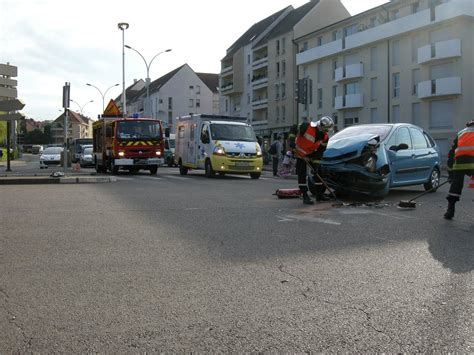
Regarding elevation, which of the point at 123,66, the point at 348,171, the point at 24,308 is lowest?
the point at 24,308

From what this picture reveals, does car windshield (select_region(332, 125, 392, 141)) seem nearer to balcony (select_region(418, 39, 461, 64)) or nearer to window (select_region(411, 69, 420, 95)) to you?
balcony (select_region(418, 39, 461, 64))

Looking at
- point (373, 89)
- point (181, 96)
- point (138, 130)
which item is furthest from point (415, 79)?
point (181, 96)

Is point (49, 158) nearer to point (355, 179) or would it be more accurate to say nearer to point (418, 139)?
point (418, 139)

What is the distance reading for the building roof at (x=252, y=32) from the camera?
71.2 metres

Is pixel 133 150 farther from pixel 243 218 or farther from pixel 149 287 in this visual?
pixel 149 287

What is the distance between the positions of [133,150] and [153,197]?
37.3 feet

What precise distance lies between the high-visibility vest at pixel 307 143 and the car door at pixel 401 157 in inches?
71.3

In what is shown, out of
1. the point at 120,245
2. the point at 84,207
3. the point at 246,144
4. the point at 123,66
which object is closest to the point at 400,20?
the point at 123,66

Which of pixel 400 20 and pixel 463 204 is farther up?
pixel 400 20

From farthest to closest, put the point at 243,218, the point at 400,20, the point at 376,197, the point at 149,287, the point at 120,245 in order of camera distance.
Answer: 1. the point at 400,20
2. the point at 376,197
3. the point at 243,218
4. the point at 120,245
5. the point at 149,287

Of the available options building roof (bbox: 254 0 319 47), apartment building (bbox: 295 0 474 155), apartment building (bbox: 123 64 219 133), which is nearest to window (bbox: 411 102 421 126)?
apartment building (bbox: 295 0 474 155)

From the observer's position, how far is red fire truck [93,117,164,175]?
74.3 ft

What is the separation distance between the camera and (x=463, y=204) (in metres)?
9.99

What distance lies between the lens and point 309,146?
10211mm
